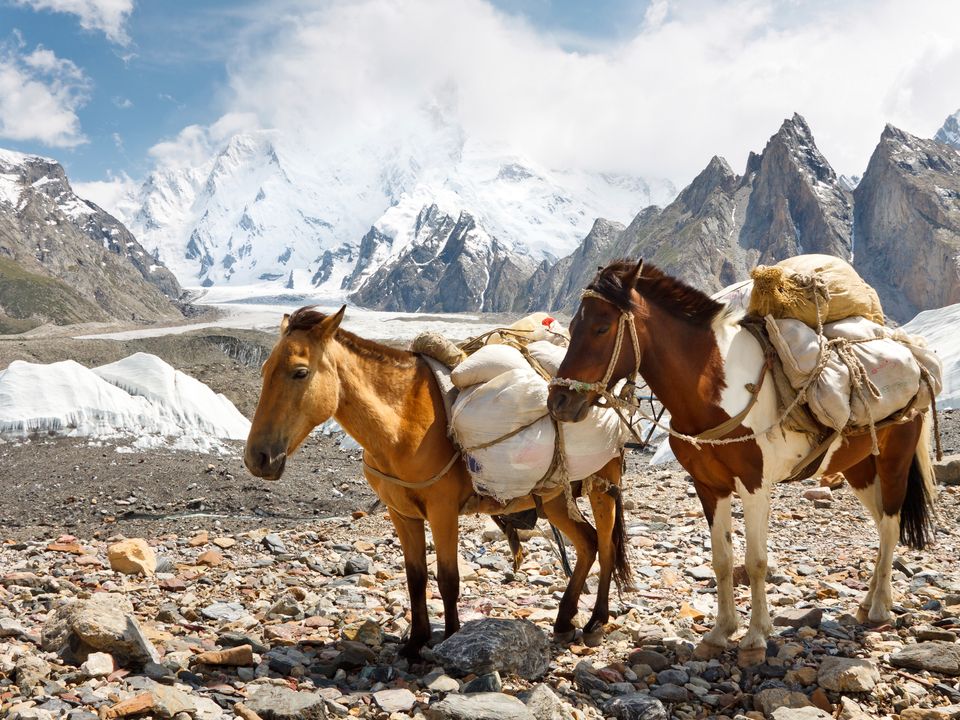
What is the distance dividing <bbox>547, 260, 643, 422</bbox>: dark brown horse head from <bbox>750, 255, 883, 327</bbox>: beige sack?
1.22m

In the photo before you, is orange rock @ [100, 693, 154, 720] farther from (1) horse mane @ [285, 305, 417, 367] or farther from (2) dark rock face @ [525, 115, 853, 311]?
(2) dark rock face @ [525, 115, 853, 311]

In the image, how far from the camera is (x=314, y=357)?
5.05m

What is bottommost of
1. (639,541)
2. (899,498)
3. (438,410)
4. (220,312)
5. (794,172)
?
(639,541)

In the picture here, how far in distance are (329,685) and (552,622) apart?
7.00 feet

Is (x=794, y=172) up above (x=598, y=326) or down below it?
above

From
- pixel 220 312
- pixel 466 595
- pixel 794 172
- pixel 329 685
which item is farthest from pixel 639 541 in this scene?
pixel 220 312

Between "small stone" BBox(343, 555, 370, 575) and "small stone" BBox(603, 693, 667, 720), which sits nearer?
"small stone" BBox(603, 693, 667, 720)

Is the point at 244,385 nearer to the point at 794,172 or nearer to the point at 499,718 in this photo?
the point at 499,718

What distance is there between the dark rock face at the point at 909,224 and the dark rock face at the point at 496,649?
130m

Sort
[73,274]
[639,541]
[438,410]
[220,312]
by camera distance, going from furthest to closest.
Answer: [220,312], [73,274], [639,541], [438,410]

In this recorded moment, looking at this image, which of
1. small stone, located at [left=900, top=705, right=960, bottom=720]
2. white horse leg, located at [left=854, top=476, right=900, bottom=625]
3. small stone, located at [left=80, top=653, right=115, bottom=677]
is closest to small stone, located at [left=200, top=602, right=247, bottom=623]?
small stone, located at [left=80, top=653, right=115, bottom=677]

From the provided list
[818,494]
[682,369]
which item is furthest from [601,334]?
[818,494]

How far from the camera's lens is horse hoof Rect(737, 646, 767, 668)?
503cm

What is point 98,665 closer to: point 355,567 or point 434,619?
point 434,619
